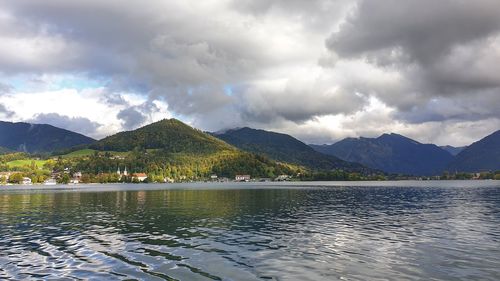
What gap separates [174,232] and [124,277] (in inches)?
958

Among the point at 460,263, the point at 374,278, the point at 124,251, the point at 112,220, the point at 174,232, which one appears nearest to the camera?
the point at 374,278

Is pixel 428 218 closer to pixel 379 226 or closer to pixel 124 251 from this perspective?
pixel 379 226

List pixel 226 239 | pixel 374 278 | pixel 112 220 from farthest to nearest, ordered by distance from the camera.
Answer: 1. pixel 112 220
2. pixel 226 239
3. pixel 374 278

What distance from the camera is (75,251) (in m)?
41.3

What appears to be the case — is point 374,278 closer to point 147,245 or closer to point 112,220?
point 147,245

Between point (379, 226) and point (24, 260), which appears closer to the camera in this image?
point (24, 260)

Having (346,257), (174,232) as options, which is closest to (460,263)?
(346,257)

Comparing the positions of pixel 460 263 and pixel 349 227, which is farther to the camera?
→ pixel 349 227

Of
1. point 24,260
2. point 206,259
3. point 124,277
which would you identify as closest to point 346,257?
point 206,259

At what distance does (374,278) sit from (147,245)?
25.7 m

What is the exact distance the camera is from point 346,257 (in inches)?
1496

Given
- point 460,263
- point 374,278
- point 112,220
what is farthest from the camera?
point 112,220

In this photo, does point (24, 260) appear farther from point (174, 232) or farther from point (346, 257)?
point (346, 257)

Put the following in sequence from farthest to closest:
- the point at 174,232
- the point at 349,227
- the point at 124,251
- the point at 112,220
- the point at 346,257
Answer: the point at 112,220, the point at 349,227, the point at 174,232, the point at 124,251, the point at 346,257
